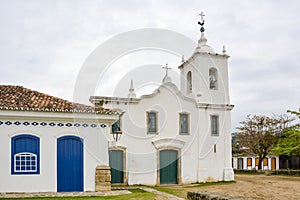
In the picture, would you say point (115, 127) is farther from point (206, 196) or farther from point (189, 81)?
point (206, 196)

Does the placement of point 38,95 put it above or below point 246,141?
above

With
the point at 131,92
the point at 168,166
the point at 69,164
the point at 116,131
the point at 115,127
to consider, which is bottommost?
the point at 168,166

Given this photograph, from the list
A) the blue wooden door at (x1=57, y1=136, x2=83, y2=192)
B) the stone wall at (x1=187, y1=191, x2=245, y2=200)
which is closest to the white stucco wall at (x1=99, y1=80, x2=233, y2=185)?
the blue wooden door at (x1=57, y1=136, x2=83, y2=192)

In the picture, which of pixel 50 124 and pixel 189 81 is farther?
pixel 189 81

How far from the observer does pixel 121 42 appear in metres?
14.7

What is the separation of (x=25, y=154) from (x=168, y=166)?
29.9 ft

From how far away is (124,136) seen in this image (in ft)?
58.4

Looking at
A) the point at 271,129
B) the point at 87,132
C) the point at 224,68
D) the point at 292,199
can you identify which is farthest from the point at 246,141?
the point at 87,132

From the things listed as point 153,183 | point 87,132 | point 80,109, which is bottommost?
point 153,183

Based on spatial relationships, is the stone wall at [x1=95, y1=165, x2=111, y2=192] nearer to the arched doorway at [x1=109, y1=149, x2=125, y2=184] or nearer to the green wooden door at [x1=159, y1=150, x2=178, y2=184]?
the arched doorway at [x1=109, y1=149, x2=125, y2=184]

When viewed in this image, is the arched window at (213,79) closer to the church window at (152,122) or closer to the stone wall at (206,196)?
the church window at (152,122)

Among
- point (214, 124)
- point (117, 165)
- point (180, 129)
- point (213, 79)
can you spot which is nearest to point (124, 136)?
point (117, 165)

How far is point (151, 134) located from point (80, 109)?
6.84 m

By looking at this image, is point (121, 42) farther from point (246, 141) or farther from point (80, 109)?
point (246, 141)
